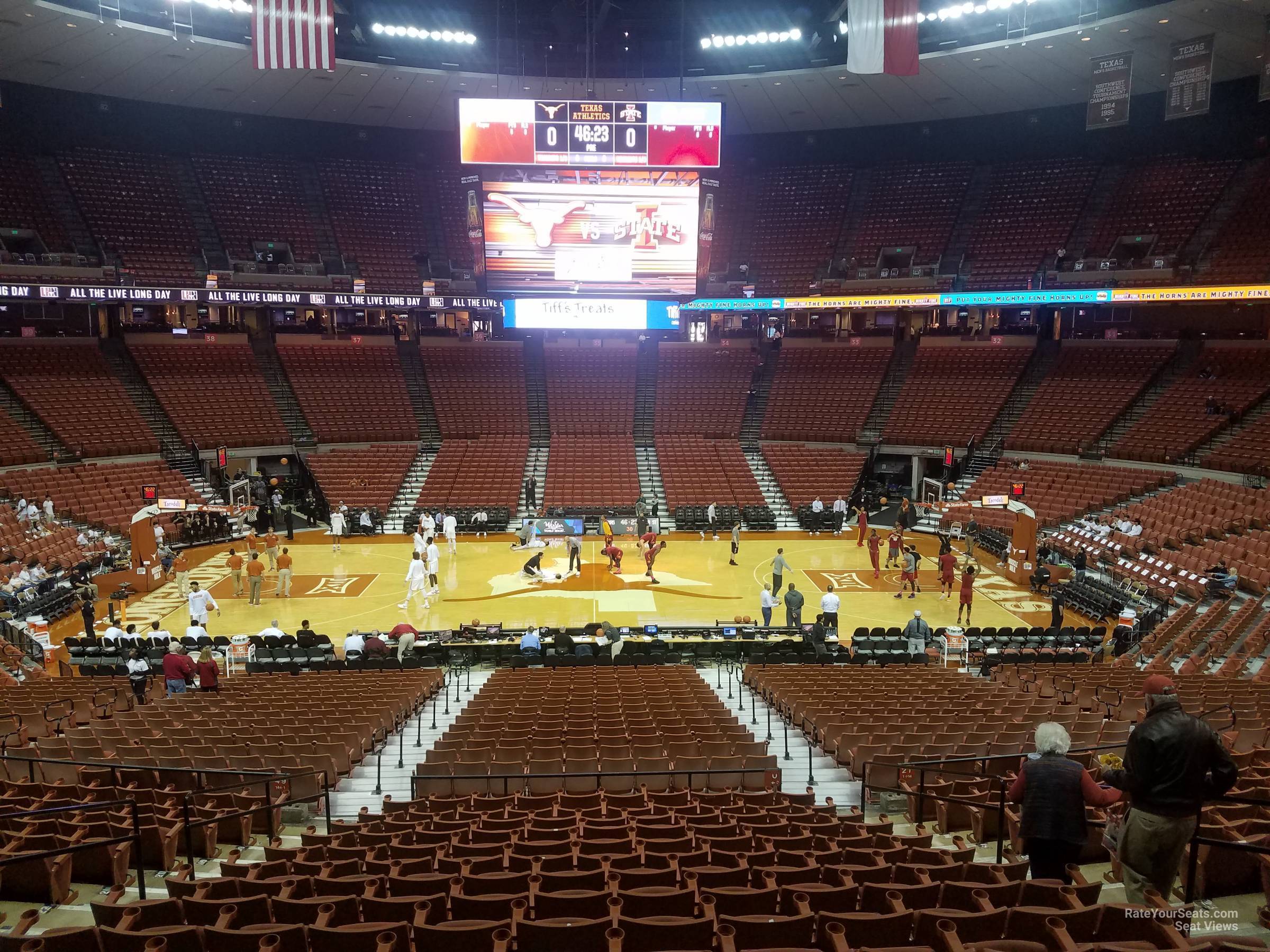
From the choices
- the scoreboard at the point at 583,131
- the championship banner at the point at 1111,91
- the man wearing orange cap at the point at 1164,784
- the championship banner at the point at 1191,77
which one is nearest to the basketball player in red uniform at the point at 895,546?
the championship banner at the point at 1111,91

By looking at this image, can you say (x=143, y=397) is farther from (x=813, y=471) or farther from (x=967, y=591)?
(x=967, y=591)

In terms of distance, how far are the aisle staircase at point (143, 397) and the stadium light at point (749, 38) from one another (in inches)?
1074

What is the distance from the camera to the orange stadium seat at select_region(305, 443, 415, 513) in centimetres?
3225

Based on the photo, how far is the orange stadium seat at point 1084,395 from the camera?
32375mm

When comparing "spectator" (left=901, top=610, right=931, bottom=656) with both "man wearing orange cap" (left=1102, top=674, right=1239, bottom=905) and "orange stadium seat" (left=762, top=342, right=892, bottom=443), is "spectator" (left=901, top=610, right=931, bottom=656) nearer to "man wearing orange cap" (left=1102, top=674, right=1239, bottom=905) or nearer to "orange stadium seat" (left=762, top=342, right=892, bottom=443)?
"man wearing orange cap" (left=1102, top=674, right=1239, bottom=905)

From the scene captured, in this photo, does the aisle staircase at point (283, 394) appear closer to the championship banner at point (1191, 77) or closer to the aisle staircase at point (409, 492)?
the aisle staircase at point (409, 492)

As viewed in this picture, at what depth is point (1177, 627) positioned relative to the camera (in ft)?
55.5

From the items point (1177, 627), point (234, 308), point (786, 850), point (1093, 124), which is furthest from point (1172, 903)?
point (234, 308)

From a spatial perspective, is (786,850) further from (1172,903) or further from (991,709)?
(991,709)

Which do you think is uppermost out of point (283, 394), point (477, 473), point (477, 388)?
point (477, 388)

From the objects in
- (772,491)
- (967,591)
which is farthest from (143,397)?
(967,591)

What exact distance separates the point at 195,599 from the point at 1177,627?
20.9 m

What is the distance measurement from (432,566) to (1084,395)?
27386 millimetres

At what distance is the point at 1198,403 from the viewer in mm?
30609
